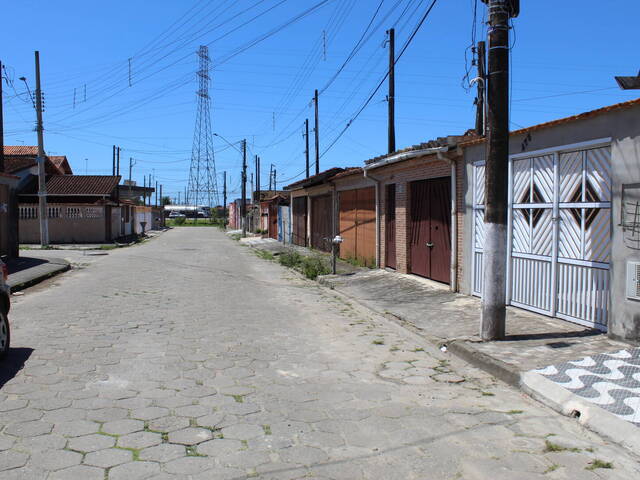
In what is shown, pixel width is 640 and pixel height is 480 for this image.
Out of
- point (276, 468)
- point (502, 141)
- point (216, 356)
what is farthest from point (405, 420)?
point (502, 141)

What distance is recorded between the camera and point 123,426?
4.52 meters

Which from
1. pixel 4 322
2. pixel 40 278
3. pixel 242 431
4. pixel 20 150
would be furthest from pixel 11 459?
pixel 20 150

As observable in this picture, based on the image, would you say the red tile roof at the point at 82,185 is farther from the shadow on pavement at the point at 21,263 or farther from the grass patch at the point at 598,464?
the grass patch at the point at 598,464

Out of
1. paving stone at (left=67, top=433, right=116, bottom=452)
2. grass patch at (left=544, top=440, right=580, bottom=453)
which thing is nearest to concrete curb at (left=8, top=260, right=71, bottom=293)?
paving stone at (left=67, top=433, right=116, bottom=452)

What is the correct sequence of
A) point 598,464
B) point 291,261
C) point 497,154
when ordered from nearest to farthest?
point 598,464 → point 497,154 → point 291,261

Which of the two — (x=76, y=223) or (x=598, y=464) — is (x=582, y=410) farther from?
(x=76, y=223)

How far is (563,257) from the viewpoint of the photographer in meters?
8.35

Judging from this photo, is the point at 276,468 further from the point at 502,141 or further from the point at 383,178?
the point at 383,178

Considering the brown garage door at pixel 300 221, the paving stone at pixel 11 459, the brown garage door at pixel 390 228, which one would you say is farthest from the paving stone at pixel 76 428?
the brown garage door at pixel 300 221

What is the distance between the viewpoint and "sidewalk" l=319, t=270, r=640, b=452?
4801 mm

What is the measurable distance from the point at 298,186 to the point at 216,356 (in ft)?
75.8

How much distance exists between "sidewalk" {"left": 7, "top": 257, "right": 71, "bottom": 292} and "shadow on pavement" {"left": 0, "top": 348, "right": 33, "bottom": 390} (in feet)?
23.8

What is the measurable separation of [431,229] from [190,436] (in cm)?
999

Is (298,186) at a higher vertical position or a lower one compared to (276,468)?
higher
